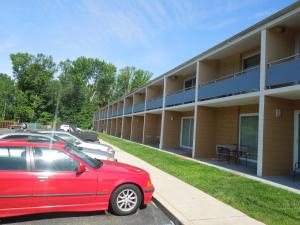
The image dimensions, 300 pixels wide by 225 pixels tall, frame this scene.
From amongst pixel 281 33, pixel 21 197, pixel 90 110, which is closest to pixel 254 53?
pixel 281 33

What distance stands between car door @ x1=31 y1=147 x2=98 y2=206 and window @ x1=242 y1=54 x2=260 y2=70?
1055 cm

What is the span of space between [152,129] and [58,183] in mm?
20999

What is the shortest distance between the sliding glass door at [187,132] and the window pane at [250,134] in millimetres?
5528

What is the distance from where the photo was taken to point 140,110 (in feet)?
90.7

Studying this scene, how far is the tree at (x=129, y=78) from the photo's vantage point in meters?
82.7

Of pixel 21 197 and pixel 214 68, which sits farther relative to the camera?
pixel 214 68

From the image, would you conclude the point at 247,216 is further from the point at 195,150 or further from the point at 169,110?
the point at 169,110

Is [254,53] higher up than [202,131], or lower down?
higher up

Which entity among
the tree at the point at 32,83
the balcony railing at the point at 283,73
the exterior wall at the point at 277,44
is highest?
the tree at the point at 32,83

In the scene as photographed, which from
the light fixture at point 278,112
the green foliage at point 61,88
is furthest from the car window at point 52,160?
the green foliage at point 61,88

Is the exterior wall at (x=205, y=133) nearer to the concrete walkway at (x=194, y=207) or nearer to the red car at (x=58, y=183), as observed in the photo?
the concrete walkway at (x=194, y=207)

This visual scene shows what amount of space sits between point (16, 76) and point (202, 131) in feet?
237

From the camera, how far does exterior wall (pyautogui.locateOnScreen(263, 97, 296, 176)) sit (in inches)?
408

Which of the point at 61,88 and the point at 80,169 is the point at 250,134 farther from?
the point at 61,88
